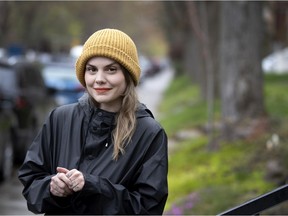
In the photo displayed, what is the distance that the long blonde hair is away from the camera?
2.93 meters

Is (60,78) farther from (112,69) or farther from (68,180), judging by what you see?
(68,180)

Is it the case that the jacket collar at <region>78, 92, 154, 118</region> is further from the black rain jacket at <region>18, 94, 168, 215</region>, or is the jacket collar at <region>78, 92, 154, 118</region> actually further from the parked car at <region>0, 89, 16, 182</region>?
the parked car at <region>0, 89, 16, 182</region>

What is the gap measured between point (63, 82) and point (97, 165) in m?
16.0

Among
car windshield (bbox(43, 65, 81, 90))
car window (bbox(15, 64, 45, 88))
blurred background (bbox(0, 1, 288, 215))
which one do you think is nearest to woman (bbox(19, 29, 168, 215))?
blurred background (bbox(0, 1, 288, 215))

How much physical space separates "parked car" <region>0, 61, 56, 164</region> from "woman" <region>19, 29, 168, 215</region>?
22.5 ft

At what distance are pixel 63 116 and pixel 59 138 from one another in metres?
0.10

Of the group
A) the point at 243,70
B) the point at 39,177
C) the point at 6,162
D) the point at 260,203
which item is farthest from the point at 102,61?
the point at 243,70

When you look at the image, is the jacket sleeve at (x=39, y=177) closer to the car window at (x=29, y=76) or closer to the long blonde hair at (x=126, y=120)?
the long blonde hair at (x=126, y=120)

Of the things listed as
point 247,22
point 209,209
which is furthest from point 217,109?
point 209,209

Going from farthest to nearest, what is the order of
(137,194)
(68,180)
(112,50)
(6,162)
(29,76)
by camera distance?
(29,76) → (6,162) → (112,50) → (137,194) → (68,180)

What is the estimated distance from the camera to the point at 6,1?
63.9 feet

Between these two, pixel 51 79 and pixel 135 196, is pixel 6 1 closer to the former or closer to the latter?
pixel 51 79

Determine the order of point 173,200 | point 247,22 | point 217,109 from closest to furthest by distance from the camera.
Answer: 1. point 173,200
2. point 247,22
3. point 217,109

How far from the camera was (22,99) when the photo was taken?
11.3 meters
